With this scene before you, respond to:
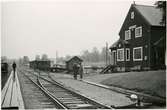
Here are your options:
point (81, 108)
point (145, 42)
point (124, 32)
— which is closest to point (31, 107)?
point (81, 108)

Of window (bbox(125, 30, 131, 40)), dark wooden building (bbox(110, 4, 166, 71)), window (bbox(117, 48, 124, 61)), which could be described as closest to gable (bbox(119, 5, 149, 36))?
dark wooden building (bbox(110, 4, 166, 71))

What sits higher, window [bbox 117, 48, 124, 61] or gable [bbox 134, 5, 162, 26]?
gable [bbox 134, 5, 162, 26]

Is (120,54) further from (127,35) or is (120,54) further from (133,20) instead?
(133,20)

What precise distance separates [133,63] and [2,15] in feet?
69.7

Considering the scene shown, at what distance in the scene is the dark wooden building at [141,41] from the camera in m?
26.8

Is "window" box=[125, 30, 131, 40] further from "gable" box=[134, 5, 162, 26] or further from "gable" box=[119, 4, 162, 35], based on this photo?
"gable" box=[134, 5, 162, 26]

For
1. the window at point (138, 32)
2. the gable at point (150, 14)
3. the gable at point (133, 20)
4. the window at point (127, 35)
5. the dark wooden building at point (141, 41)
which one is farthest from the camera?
the window at point (127, 35)

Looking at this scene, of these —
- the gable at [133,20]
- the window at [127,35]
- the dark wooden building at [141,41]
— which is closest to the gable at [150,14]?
the dark wooden building at [141,41]

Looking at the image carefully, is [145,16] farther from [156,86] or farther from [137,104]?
[137,104]

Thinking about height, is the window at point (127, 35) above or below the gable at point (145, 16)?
below

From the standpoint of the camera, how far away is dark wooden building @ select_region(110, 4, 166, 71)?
1055 inches

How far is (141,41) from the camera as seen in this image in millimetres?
28297

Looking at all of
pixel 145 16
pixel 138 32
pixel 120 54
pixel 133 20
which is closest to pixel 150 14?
pixel 145 16

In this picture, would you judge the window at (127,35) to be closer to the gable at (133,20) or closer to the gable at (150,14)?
the gable at (133,20)
